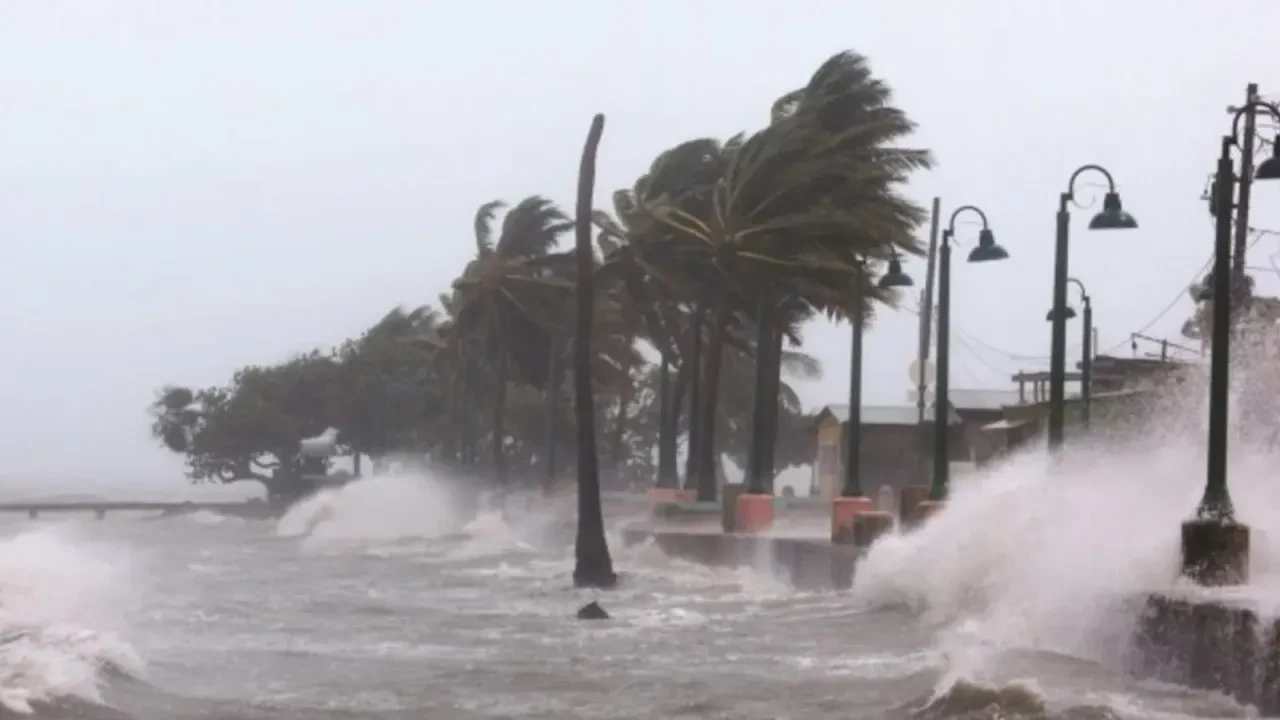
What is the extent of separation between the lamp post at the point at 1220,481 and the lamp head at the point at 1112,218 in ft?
9.88

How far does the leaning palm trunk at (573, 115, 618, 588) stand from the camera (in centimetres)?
3281

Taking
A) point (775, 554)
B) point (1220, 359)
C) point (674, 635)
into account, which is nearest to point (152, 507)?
point (775, 554)

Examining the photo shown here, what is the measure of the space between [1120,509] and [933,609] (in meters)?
2.62

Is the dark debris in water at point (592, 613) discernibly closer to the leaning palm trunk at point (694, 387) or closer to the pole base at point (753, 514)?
the pole base at point (753, 514)

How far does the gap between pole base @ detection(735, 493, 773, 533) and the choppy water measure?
290cm

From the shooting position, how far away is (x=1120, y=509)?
75.0 ft

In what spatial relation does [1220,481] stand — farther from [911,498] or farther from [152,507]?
[152,507]

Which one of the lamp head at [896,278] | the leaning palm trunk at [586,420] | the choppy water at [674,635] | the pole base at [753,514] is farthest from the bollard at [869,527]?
the pole base at [753,514]

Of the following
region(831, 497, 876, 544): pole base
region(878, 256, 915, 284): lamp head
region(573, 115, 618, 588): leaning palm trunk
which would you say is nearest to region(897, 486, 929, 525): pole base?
region(831, 497, 876, 544): pole base

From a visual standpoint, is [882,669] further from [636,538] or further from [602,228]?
[602,228]

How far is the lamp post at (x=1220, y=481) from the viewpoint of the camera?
15.8m

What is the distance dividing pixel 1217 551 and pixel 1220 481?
57 centimetres

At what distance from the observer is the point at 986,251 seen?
A: 956 inches

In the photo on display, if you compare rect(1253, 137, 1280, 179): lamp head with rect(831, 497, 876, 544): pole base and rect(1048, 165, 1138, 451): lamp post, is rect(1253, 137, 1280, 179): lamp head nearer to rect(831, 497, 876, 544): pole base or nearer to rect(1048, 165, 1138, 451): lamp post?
rect(1048, 165, 1138, 451): lamp post
